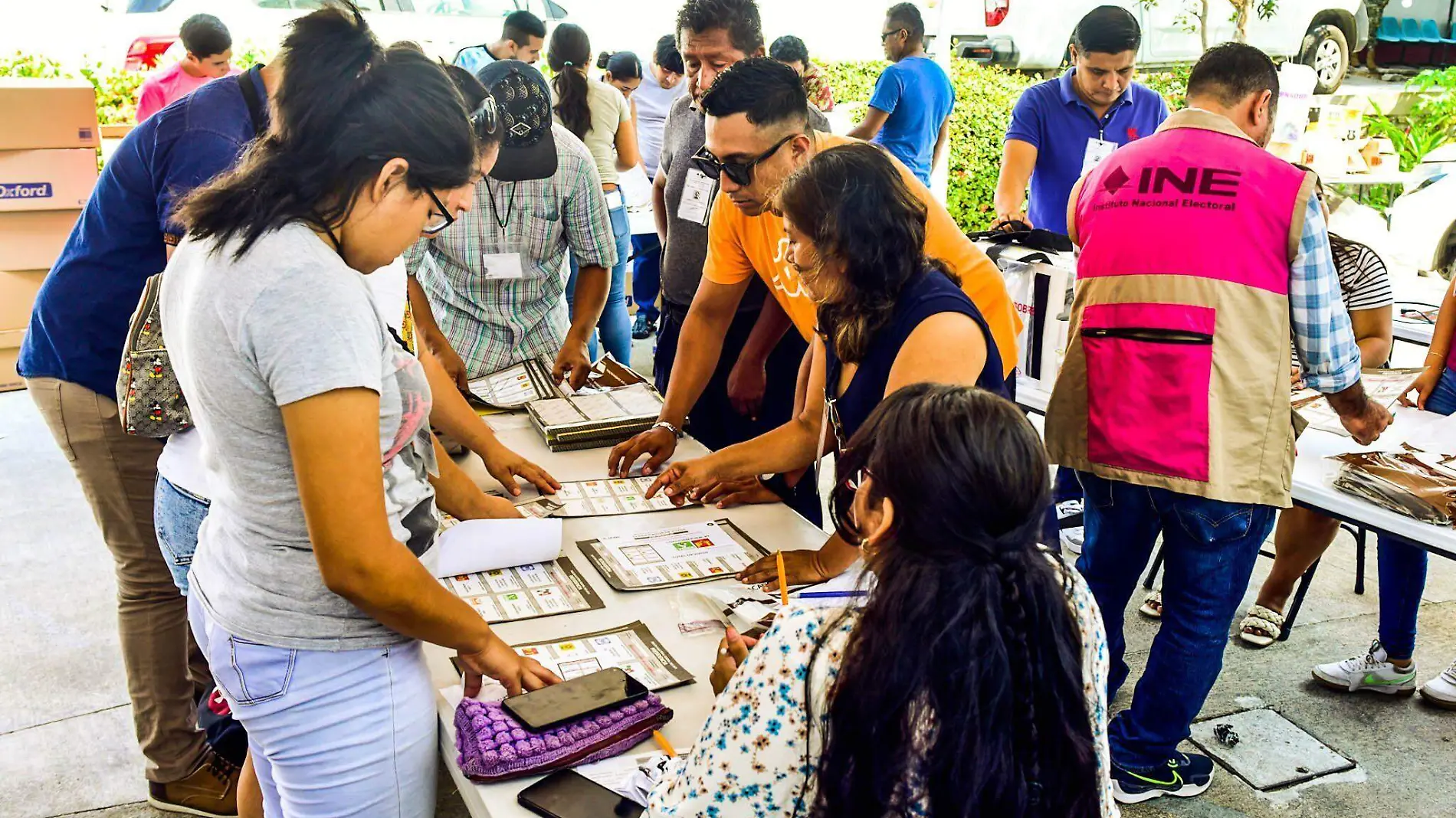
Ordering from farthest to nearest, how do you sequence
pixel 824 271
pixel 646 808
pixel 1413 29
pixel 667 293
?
pixel 1413 29
pixel 667 293
pixel 824 271
pixel 646 808

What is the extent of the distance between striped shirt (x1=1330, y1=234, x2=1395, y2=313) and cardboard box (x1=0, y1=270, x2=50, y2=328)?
520 cm

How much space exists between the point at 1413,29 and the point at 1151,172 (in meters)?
11.8

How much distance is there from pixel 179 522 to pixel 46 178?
13.6 feet

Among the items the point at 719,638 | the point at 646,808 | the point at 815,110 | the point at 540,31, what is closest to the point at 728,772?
the point at 646,808

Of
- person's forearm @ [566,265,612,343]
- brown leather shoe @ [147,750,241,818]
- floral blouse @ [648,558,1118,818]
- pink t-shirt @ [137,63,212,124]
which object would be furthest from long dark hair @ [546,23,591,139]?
floral blouse @ [648,558,1118,818]

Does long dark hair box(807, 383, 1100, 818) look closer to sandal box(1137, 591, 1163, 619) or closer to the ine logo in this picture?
sandal box(1137, 591, 1163, 619)

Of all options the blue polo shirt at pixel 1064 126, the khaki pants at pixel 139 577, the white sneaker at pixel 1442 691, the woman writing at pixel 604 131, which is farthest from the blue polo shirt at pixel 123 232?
the white sneaker at pixel 1442 691

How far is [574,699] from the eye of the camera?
4.58ft

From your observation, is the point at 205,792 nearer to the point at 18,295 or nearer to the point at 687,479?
the point at 687,479

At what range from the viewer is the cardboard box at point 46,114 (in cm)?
493

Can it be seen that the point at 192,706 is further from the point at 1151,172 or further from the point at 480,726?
the point at 1151,172

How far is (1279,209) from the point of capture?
206cm

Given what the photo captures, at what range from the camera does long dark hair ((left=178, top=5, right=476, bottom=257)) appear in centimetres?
118

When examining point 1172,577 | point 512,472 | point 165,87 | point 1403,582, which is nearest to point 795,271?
point 512,472
